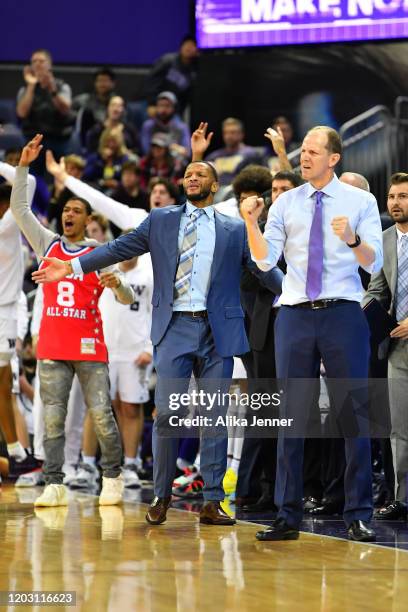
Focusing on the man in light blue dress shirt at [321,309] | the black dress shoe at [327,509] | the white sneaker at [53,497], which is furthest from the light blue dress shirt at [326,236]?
the white sneaker at [53,497]

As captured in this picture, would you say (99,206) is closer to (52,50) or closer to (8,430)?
(8,430)

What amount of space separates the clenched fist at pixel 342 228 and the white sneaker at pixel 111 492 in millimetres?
2776

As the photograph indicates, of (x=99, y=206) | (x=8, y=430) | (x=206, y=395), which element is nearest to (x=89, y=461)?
(x=8, y=430)

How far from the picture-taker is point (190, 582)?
4.73 meters

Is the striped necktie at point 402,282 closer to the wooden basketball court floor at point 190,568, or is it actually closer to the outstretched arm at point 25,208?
the wooden basketball court floor at point 190,568

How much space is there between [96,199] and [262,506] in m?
2.66

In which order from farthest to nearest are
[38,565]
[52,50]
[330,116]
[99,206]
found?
[52,50]
[330,116]
[99,206]
[38,565]

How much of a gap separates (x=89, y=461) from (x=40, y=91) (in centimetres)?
581

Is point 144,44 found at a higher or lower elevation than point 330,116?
higher

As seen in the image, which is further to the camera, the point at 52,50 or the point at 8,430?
the point at 52,50

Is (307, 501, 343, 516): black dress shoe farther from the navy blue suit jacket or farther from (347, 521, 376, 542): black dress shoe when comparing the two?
the navy blue suit jacket

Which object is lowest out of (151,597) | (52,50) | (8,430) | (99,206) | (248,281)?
(151,597)

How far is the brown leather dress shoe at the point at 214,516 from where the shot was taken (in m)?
6.43

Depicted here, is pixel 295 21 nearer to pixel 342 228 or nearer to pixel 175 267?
pixel 175 267
